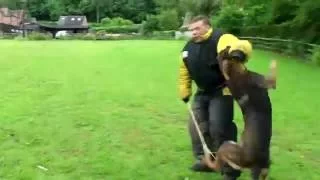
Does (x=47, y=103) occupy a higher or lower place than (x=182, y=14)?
higher

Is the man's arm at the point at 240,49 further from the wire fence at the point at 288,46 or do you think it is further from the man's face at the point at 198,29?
the wire fence at the point at 288,46

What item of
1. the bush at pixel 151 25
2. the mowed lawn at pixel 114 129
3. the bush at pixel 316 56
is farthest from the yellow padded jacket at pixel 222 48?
the bush at pixel 151 25

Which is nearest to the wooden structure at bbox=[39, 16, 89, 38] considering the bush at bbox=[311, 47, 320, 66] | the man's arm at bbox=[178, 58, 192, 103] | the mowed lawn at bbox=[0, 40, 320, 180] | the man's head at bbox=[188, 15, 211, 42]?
the bush at bbox=[311, 47, 320, 66]

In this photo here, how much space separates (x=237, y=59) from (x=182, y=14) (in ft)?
278

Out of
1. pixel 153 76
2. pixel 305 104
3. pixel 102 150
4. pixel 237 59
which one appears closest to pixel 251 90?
pixel 237 59

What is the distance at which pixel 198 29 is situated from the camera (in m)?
6.52

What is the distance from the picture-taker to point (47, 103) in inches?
482

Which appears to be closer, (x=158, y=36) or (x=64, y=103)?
(x=64, y=103)

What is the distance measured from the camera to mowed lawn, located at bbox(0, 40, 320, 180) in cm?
709

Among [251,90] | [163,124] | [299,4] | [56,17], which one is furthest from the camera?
[56,17]

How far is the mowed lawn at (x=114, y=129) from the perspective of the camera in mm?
7094

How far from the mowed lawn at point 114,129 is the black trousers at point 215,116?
0.47 metres

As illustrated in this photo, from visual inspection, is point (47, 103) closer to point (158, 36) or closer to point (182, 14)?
point (158, 36)

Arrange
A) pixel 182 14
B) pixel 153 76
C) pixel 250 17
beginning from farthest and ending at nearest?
pixel 182 14, pixel 250 17, pixel 153 76
